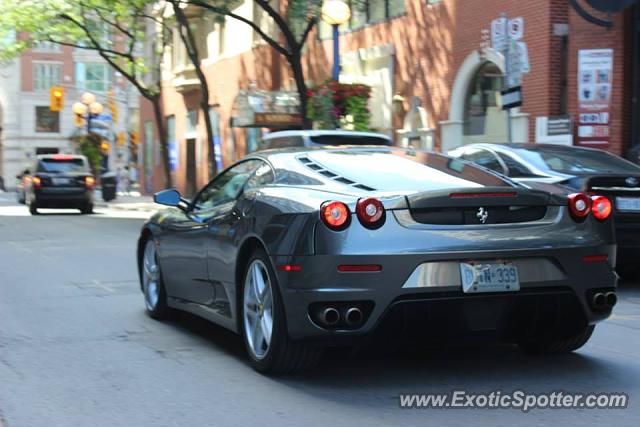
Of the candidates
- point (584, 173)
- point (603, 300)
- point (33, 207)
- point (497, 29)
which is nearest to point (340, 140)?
point (584, 173)

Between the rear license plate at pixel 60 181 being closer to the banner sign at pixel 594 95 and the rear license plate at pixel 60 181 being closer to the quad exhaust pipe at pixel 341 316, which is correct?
the banner sign at pixel 594 95

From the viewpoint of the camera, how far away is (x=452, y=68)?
78.7ft

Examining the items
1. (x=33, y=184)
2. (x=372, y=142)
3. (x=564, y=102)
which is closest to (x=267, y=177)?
(x=372, y=142)

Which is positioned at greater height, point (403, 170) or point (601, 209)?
point (403, 170)

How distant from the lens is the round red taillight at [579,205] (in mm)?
6176

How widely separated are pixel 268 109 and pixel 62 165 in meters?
5.86

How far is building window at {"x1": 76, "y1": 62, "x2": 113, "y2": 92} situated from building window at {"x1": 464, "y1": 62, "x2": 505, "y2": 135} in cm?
6061

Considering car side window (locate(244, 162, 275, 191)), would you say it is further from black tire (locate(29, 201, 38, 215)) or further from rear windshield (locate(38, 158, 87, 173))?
rear windshield (locate(38, 158, 87, 173))

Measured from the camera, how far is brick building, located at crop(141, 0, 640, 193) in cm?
1941

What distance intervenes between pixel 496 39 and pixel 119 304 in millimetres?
13662

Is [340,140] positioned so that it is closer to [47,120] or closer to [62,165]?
[62,165]

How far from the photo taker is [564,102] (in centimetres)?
2072

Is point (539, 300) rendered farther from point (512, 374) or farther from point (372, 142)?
point (372, 142)

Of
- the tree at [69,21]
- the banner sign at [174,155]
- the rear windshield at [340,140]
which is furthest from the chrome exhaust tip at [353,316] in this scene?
the banner sign at [174,155]
